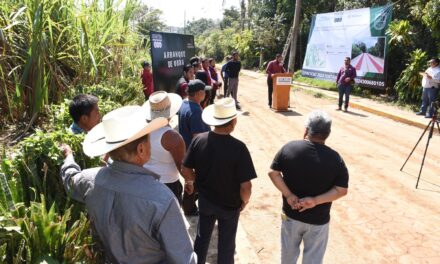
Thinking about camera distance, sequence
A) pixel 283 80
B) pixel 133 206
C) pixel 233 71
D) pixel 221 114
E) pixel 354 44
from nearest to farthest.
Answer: pixel 133 206
pixel 221 114
pixel 283 80
pixel 233 71
pixel 354 44

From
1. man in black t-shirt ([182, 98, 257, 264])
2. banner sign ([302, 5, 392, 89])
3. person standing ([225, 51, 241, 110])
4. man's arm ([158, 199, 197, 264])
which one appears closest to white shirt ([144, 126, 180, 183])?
man in black t-shirt ([182, 98, 257, 264])

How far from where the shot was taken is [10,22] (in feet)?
10.7

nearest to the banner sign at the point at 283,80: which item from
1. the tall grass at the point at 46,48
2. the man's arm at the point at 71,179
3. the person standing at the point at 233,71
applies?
the person standing at the point at 233,71

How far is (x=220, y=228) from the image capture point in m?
3.12

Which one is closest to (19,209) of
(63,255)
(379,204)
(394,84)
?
(63,255)

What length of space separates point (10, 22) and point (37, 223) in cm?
220

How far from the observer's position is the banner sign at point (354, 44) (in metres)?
13.9

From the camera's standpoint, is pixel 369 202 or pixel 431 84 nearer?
pixel 369 202

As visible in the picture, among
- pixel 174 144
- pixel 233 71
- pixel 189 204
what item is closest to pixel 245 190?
pixel 174 144

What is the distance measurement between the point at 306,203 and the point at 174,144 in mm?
1186

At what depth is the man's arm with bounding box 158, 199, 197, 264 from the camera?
1588 mm

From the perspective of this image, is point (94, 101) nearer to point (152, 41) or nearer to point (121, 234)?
point (121, 234)

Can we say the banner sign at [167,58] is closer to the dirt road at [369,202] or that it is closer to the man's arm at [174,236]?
the dirt road at [369,202]

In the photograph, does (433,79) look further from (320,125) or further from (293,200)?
(293,200)
